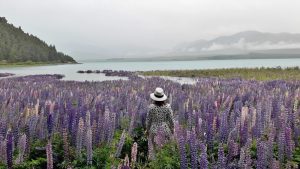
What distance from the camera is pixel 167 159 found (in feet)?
29.2

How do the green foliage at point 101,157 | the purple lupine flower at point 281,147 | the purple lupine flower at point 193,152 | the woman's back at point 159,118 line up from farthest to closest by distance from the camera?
the woman's back at point 159,118
the green foliage at point 101,157
the purple lupine flower at point 281,147
the purple lupine flower at point 193,152

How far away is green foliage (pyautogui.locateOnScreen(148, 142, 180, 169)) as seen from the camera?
882 centimetres

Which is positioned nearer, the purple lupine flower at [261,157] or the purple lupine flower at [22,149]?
the purple lupine flower at [261,157]

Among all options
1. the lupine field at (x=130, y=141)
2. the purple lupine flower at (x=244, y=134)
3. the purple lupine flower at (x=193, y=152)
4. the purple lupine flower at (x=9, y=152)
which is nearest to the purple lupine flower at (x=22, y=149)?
the lupine field at (x=130, y=141)

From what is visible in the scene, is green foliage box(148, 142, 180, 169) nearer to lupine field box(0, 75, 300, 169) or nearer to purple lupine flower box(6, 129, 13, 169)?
lupine field box(0, 75, 300, 169)

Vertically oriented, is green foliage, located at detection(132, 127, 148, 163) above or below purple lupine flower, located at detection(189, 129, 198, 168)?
below

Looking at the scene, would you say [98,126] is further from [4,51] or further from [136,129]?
[4,51]

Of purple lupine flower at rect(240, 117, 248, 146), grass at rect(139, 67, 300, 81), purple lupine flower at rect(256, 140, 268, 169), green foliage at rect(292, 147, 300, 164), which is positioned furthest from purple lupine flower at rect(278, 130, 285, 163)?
grass at rect(139, 67, 300, 81)

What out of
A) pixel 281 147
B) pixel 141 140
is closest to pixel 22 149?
pixel 141 140

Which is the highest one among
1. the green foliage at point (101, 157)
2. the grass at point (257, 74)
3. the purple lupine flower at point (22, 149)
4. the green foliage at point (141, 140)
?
the purple lupine flower at point (22, 149)

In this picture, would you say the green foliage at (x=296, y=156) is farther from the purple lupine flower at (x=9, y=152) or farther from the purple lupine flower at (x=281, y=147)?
the purple lupine flower at (x=9, y=152)

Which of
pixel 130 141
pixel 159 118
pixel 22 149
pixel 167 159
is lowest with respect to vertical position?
pixel 130 141

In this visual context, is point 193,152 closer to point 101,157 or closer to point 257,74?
point 101,157

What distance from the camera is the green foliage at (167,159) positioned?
8820 millimetres
